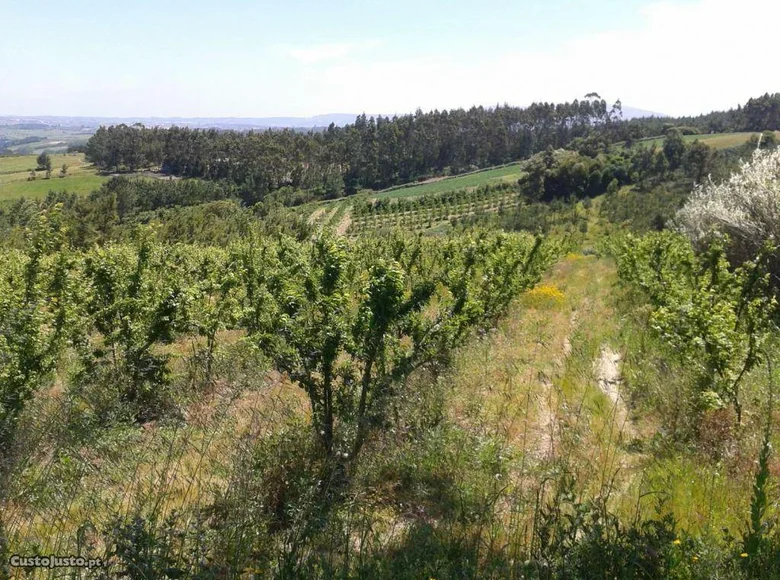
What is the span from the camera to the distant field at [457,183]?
9194cm

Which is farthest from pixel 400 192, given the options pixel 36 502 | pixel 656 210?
pixel 36 502

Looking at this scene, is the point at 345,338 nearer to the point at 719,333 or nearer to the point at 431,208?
the point at 719,333

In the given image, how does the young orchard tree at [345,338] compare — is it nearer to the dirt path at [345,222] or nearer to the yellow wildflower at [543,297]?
the yellow wildflower at [543,297]

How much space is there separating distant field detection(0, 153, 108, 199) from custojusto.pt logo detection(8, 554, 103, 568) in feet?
313

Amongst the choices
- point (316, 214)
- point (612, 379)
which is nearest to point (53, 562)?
point (612, 379)

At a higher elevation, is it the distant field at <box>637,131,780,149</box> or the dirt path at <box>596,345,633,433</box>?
the distant field at <box>637,131,780,149</box>

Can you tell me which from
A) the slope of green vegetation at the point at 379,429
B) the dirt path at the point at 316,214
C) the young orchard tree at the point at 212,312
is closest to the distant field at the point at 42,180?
the dirt path at the point at 316,214

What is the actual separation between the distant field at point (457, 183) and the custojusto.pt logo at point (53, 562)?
285ft

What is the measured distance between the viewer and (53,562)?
136 inches

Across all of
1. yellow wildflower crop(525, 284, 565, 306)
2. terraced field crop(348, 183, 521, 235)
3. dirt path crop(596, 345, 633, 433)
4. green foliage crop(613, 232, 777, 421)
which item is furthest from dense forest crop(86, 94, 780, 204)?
green foliage crop(613, 232, 777, 421)

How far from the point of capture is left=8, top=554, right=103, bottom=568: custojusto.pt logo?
3.36 m

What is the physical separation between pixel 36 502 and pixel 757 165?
19.6 metres

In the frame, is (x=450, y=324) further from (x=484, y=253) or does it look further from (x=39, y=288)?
(x=484, y=253)

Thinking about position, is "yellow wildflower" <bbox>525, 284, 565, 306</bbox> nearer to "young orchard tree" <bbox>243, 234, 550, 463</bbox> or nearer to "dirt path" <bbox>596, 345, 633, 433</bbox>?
"dirt path" <bbox>596, 345, 633, 433</bbox>
